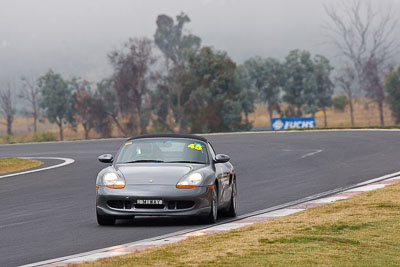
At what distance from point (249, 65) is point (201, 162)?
345 feet

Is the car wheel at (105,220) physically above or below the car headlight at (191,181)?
A: below

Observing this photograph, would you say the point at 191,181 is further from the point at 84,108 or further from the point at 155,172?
the point at 84,108

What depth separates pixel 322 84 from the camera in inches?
4429

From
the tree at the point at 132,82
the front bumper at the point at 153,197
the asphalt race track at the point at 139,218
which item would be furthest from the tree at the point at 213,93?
the front bumper at the point at 153,197

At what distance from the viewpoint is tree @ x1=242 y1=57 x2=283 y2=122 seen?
4513 inches

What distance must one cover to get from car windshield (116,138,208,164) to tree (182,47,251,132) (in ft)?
241

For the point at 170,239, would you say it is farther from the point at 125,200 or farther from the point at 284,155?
the point at 284,155

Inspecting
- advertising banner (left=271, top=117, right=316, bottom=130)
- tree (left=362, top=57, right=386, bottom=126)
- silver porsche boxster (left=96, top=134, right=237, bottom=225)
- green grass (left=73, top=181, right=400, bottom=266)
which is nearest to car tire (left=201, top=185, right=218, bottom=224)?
silver porsche boxster (left=96, top=134, right=237, bottom=225)

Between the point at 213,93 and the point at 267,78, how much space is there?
28.2 m

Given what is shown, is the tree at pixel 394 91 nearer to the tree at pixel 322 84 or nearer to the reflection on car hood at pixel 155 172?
the tree at pixel 322 84

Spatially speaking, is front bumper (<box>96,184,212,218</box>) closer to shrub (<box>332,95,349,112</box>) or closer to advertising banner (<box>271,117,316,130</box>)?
advertising banner (<box>271,117,316,130</box>)

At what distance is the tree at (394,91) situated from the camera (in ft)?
331

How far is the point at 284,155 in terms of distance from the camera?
29.9m

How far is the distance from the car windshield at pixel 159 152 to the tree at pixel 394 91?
297 feet
